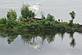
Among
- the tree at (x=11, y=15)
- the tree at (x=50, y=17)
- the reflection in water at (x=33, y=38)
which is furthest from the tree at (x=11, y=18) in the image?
the tree at (x=50, y=17)

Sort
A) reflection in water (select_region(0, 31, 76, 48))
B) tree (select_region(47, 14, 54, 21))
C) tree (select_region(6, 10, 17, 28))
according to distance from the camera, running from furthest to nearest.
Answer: tree (select_region(47, 14, 54, 21)) < tree (select_region(6, 10, 17, 28)) < reflection in water (select_region(0, 31, 76, 48))

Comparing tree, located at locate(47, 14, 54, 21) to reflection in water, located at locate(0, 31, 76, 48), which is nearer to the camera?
reflection in water, located at locate(0, 31, 76, 48)

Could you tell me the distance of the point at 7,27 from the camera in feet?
113

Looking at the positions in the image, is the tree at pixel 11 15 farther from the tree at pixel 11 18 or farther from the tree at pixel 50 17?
the tree at pixel 50 17

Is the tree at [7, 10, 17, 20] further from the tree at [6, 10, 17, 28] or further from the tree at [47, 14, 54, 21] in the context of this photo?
the tree at [47, 14, 54, 21]

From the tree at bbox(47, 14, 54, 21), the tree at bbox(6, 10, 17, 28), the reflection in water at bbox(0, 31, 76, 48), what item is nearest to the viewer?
the reflection in water at bbox(0, 31, 76, 48)

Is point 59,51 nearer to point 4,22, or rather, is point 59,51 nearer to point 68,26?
point 4,22

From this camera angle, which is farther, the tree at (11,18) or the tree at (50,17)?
the tree at (50,17)

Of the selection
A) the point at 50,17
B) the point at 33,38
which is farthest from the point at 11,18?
the point at 33,38

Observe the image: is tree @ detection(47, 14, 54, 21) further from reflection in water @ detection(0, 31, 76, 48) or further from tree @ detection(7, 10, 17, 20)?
reflection in water @ detection(0, 31, 76, 48)

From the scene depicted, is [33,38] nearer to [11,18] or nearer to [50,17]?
[11,18]

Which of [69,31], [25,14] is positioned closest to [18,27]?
[25,14]

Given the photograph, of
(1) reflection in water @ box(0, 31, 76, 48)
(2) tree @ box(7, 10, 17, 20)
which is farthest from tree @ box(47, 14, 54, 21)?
(1) reflection in water @ box(0, 31, 76, 48)

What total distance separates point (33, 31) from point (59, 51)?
1413 cm
